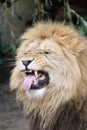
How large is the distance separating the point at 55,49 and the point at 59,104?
1.36 feet

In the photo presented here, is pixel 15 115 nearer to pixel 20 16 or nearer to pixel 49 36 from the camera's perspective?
pixel 20 16

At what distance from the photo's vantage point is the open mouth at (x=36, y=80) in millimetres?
3972

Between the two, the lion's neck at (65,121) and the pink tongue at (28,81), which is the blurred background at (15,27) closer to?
the lion's neck at (65,121)

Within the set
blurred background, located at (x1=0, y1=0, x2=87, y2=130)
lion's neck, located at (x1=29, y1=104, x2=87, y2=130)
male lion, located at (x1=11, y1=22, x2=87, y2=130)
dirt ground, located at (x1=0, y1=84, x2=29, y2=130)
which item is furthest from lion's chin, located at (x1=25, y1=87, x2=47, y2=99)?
blurred background, located at (x1=0, y1=0, x2=87, y2=130)

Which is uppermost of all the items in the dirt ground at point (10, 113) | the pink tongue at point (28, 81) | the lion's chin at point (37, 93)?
the pink tongue at point (28, 81)

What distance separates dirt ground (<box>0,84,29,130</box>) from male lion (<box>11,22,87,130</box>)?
4.57 feet

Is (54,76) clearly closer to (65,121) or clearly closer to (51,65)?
(51,65)

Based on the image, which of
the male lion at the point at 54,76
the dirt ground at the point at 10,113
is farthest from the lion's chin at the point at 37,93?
the dirt ground at the point at 10,113

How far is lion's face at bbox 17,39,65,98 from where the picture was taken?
155 inches

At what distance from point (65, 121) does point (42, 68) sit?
49 centimetres

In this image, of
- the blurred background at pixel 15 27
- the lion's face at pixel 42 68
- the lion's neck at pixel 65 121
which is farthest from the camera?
the blurred background at pixel 15 27

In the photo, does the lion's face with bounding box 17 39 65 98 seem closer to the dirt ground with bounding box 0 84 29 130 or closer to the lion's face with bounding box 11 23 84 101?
the lion's face with bounding box 11 23 84 101

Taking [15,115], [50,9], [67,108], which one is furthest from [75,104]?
[50,9]

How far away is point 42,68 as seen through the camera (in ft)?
12.9
